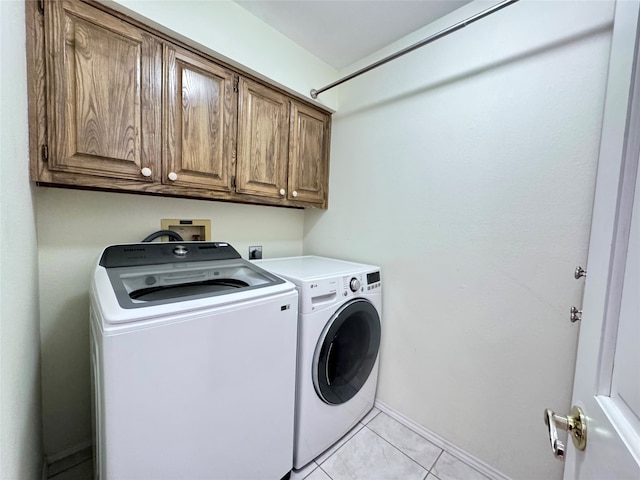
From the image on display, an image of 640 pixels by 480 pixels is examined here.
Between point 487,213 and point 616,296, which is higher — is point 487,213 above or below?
above

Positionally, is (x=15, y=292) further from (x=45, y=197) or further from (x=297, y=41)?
(x=297, y=41)

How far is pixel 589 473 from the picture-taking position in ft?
1.55

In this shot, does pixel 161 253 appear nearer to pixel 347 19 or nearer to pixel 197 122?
pixel 197 122

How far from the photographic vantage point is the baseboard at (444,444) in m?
1.28

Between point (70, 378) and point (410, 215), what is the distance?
205cm

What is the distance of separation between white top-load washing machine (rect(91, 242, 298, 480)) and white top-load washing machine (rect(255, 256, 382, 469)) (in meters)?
0.11

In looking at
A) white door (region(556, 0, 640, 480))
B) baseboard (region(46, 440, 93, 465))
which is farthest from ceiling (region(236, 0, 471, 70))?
baseboard (region(46, 440, 93, 465))

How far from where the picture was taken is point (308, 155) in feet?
6.17

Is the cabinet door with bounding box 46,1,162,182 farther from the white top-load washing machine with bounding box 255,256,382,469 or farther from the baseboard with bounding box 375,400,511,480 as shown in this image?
the baseboard with bounding box 375,400,511,480

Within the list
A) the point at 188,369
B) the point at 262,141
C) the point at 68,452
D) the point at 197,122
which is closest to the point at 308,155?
the point at 262,141

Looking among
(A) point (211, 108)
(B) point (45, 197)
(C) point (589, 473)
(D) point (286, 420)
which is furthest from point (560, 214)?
(B) point (45, 197)

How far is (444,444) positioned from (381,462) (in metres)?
0.40

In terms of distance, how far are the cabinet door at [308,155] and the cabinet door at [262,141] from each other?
65mm

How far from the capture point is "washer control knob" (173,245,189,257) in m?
1.33
